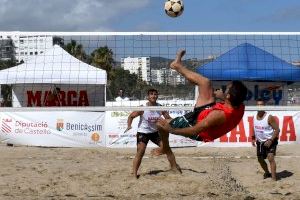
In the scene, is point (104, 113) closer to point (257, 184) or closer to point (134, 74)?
point (134, 74)

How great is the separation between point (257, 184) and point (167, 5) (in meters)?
3.38

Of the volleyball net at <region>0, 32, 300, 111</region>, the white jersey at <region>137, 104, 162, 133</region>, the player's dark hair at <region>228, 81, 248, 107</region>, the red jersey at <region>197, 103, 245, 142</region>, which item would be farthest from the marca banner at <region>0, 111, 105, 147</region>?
the player's dark hair at <region>228, 81, 248, 107</region>

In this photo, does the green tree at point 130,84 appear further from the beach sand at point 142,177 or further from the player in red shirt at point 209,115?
the player in red shirt at point 209,115

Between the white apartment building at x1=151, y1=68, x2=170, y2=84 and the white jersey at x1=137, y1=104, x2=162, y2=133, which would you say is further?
the white apartment building at x1=151, y1=68, x2=170, y2=84

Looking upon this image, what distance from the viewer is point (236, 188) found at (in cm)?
821

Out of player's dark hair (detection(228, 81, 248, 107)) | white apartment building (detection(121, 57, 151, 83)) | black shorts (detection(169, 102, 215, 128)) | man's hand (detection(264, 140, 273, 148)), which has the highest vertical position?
white apartment building (detection(121, 57, 151, 83))

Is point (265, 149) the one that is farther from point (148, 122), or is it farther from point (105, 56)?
point (105, 56)

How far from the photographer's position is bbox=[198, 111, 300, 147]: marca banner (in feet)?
46.2

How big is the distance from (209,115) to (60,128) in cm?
911

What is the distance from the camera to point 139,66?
12.3 m

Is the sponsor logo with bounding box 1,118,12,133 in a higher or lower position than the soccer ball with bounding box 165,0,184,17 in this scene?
lower

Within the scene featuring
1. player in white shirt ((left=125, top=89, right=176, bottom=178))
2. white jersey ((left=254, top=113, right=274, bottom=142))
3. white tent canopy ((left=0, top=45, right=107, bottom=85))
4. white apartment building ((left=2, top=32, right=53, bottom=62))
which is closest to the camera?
player in white shirt ((left=125, top=89, right=176, bottom=178))

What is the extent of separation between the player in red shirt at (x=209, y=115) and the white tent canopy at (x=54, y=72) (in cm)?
1006

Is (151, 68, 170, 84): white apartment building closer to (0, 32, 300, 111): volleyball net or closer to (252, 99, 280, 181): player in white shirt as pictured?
(0, 32, 300, 111): volleyball net
